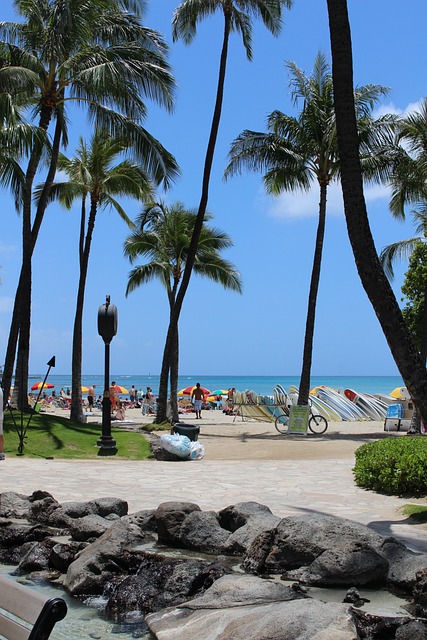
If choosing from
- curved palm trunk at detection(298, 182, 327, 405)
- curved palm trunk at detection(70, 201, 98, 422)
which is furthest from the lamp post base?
curved palm trunk at detection(298, 182, 327, 405)

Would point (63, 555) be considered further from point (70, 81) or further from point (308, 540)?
point (70, 81)

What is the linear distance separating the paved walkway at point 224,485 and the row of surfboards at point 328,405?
51.6ft

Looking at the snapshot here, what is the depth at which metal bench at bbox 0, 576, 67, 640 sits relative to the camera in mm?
2480

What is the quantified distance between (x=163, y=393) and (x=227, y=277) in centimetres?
985

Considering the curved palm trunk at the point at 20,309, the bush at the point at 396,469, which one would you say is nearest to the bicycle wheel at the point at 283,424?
the curved palm trunk at the point at 20,309

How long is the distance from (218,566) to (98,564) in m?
1.01

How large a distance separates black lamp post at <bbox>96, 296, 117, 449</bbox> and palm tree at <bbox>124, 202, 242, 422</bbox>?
37.6ft

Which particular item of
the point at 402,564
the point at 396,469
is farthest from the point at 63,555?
the point at 396,469

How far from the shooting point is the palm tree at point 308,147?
23.7 metres

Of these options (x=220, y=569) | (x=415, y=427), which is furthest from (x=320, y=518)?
(x=415, y=427)

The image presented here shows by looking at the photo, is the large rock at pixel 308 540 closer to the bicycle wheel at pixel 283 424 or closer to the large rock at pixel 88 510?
the large rock at pixel 88 510

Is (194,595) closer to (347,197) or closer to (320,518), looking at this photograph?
(320,518)

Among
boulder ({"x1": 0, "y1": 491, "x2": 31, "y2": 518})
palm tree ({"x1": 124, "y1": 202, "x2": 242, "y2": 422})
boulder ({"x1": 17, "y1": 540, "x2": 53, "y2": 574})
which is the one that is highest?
palm tree ({"x1": 124, "y1": 202, "x2": 242, "y2": 422})

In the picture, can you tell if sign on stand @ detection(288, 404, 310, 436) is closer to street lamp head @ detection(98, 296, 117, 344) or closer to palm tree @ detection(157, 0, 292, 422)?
palm tree @ detection(157, 0, 292, 422)
